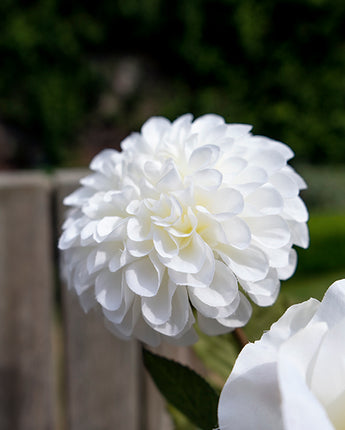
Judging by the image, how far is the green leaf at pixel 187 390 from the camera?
335 mm

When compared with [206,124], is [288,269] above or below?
below

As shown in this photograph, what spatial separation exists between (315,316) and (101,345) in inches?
37.0

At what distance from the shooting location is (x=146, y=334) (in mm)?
357

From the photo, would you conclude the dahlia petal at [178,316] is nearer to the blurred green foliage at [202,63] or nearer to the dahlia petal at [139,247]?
the dahlia petal at [139,247]

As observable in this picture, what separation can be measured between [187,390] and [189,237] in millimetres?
111

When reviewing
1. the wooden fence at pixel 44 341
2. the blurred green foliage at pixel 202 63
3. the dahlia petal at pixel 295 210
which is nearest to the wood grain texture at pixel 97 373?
the wooden fence at pixel 44 341

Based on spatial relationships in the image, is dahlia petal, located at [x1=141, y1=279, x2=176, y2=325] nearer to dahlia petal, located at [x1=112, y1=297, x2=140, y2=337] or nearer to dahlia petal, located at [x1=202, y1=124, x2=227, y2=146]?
dahlia petal, located at [x1=112, y1=297, x2=140, y2=337]

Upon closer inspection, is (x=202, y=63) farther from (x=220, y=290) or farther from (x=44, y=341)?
(x=220, y=290)

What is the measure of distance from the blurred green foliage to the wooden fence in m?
3.97

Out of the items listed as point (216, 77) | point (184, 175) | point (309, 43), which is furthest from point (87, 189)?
point (309, 43)

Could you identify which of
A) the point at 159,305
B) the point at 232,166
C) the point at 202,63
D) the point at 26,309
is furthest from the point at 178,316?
the point at 202,63

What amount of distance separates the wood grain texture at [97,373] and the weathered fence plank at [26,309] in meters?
0.05

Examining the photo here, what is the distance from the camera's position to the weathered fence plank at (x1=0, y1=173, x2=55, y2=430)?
102 centimetres

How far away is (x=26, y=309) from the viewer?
1058 millimetres
